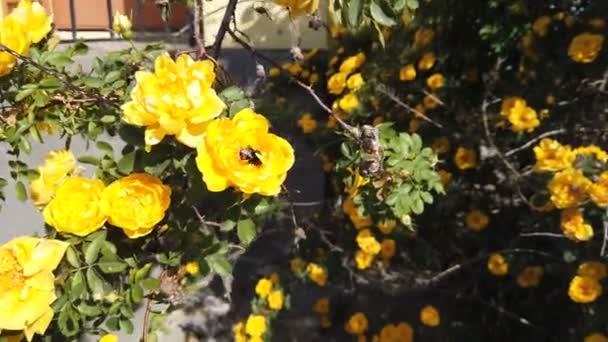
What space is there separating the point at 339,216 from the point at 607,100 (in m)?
1.14

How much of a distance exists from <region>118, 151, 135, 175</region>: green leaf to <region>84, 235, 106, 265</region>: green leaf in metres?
0.12

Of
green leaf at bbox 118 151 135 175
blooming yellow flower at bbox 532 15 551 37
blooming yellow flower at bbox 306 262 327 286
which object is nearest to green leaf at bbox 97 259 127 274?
green leaf at bbox 118 151 135 175

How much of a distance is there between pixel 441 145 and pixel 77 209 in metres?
1.84

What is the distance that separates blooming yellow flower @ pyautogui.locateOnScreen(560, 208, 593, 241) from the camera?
6.54 feet

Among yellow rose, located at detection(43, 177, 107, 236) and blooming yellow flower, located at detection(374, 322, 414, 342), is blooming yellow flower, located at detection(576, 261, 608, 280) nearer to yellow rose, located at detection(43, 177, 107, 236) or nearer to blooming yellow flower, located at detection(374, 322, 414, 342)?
blooming yellow flower, located at detection(374, 322, 414, 342)

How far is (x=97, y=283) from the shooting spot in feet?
3.77

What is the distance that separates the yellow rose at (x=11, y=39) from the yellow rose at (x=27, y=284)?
13.1 inches

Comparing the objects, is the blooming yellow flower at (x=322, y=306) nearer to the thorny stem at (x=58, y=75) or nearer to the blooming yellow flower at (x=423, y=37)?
the blooming yellow flower at (x=423, y=37)

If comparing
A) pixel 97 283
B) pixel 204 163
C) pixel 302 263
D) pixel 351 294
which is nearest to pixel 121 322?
pixel 97 283

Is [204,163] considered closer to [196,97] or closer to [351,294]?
[196,97]

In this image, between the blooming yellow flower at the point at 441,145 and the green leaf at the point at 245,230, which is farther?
the blooming yellow flower at the point at 441,145

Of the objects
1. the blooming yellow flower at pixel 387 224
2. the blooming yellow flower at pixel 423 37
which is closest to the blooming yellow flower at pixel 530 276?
the blooming yellow flower at pixel 387 224

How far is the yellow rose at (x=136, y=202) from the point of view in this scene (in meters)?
1.09

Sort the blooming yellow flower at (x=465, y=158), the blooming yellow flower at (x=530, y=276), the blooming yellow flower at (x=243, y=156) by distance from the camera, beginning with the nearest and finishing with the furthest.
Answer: the blooming yellow flower at (x=243, y=156) → the blooming yellow flower at (x=530, y=276) → the blooming yellow flower at (x=465, y=158)
